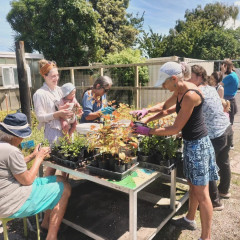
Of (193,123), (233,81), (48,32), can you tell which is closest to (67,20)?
(48,32)

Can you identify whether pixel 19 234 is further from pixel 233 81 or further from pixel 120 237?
pixel 233 81

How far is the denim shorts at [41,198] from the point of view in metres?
1.84

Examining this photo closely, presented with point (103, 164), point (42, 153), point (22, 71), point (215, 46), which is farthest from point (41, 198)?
point (215, 46)

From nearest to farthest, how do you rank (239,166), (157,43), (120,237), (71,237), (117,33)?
1. (120,237)
2. (71,237)
3. (239,166)
4. (117,33)
5. (157,43)

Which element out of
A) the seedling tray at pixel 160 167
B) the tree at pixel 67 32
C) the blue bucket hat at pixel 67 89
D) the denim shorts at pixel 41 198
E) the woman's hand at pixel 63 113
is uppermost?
the tree at pixel 67 32

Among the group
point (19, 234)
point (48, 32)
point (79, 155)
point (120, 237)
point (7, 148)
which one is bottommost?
point (19, 234)

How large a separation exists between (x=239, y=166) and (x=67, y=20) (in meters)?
10.2

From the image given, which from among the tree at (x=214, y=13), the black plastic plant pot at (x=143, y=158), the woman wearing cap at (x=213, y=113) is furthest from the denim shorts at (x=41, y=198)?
the tree at (x=214, y=13)

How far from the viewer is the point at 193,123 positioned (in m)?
2.03

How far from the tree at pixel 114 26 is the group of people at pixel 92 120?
13.5 meters

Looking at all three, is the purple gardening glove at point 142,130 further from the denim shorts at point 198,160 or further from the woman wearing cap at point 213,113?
the woman wearing cap at point 213,113

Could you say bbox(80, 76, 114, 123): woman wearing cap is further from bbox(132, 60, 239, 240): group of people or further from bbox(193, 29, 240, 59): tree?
bbox(193, 29, 240, 59): tree

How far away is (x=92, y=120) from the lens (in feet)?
9.82

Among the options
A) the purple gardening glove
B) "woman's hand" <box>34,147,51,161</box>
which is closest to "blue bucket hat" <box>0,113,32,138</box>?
"woman's hand" <box>34,147,51,161</box>
